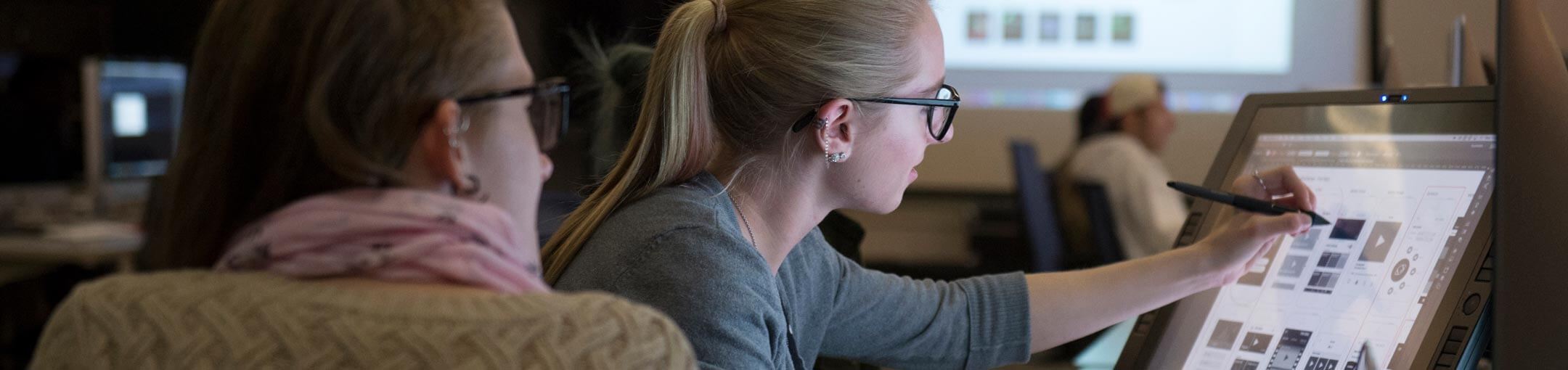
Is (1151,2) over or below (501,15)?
below

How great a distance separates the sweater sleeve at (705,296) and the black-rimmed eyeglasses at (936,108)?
0.20m

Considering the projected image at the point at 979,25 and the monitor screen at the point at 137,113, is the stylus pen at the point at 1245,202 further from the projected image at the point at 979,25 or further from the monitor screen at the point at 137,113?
the monitor screen at the point at 137,113

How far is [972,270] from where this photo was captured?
205 inches

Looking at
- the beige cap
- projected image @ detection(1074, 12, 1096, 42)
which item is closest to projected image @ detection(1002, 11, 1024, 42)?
projected image @ detection(1074, 12, 1096, 42)

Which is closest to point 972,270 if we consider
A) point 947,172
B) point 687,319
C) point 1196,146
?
point 947,172

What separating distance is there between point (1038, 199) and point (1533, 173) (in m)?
2.40

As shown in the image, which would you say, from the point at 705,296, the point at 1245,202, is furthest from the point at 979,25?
the point at 705,296

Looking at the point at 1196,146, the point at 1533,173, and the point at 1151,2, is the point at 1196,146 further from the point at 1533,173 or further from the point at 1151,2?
the point at 1533,173

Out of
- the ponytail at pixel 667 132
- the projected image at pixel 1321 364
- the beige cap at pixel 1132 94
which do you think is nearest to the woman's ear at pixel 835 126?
the ponytail at pixel 667 132

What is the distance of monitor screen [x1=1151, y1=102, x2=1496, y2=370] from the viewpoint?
988mm

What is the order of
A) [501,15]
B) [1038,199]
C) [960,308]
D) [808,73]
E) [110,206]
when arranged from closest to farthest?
[501,15]
[808,73]
[960,308]
[1038,199]
[110,206]

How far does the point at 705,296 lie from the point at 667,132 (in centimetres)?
21

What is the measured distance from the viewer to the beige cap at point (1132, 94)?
3.93 m

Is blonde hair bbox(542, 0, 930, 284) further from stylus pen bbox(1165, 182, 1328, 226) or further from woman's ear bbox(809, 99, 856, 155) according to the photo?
stylus pen bbox(1165, 182, 1328, 226)
